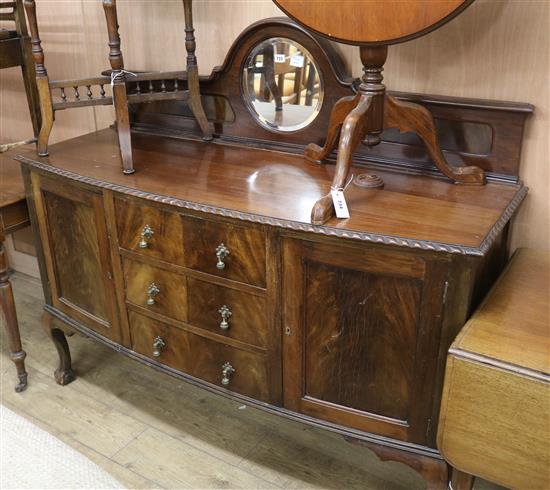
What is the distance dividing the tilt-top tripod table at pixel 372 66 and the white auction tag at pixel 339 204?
0.04 ft

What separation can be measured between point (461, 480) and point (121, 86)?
4.37ft

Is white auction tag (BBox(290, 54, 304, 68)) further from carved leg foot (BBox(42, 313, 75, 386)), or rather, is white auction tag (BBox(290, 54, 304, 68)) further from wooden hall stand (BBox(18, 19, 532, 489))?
carved leg foot (BBox(42, 313, 75, 386))

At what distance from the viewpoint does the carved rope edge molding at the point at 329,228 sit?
123cm

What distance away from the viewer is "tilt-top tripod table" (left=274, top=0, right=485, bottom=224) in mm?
1303

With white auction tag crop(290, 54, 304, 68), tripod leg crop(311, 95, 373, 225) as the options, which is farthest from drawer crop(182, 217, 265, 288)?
white auction tag crop(290, 54, 304, 68)

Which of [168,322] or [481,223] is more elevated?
[481,223]

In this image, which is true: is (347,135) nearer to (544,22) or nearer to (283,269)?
(283,269)

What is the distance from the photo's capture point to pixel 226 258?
1.51m

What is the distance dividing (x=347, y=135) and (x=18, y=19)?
1510 millimetres

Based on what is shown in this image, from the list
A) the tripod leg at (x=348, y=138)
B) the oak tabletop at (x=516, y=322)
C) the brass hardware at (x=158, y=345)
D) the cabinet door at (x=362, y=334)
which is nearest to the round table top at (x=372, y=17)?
the tripod leg at (x=348, y=138)

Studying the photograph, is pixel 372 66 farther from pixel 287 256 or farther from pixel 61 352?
pixel 61 352

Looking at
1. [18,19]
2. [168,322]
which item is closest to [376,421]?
[168,322]

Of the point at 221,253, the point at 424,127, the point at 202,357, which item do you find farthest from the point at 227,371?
the point at 424,127

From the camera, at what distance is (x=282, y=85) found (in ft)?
5.88
